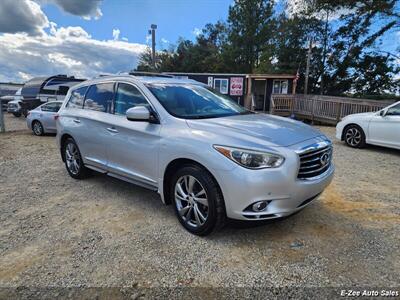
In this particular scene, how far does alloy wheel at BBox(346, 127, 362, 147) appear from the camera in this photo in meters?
7.63

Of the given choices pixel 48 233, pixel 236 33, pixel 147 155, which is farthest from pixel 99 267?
pixel 236 33

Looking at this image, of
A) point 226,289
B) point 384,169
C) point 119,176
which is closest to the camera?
point 226,289

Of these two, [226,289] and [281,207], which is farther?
[281,207]

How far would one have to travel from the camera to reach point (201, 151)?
8.91ft

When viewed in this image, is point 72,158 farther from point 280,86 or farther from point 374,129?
point 280,86

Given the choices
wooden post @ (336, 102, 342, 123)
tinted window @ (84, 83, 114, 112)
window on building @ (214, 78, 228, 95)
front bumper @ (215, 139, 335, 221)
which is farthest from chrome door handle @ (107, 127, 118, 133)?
window on building @ (214, 78, 228, 95)

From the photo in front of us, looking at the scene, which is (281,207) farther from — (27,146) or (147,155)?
(27,146)

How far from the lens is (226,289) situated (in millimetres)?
2213

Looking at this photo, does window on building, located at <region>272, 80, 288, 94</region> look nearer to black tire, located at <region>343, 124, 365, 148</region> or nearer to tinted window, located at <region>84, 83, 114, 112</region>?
black tire, located at <region>343, 124, 365, 148</region>

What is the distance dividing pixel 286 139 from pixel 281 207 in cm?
66

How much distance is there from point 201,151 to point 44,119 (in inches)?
371

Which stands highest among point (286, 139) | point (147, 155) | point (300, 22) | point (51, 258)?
point (300, 22)

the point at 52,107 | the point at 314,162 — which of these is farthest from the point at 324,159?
the point at 52,107

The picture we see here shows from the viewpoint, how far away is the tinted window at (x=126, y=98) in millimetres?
3566
